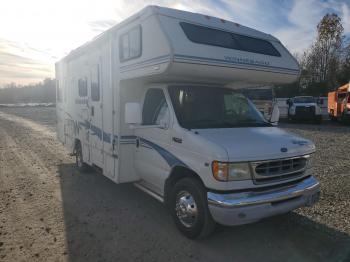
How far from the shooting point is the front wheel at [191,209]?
4.29m

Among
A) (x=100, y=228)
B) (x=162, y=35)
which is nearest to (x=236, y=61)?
(x=162, y=35)

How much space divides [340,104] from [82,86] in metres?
19.6

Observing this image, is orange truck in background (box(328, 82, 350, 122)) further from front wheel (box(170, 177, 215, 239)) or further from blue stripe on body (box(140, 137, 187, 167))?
front wheel (box(170, 177, 215, 239))

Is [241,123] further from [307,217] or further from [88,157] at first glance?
[88,157]

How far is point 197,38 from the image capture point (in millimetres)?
4809

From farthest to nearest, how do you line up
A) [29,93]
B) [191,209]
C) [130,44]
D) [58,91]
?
[29,93] → [58,91] → [130,44] → [191,209]

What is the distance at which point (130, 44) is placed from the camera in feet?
17.7

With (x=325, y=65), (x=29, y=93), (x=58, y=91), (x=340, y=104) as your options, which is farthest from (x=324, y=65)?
(x=29, y=93)

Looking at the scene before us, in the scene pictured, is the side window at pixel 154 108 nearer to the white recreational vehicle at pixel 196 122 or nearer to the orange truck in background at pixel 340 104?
the white recreational vehicle at pixel 196 122

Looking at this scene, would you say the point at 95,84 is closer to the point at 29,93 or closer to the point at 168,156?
the point at 168,156

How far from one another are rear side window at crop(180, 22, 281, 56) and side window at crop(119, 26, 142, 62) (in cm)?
74

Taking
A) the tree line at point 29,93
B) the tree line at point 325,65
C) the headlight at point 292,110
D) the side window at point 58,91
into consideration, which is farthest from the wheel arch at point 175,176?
the tree line at point 29,93

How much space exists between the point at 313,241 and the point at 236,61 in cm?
278

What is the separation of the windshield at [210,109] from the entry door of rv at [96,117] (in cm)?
213
